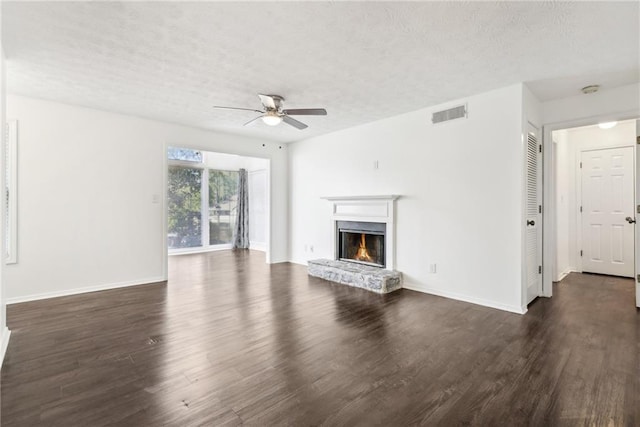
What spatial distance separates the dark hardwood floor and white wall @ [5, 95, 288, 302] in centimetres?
62

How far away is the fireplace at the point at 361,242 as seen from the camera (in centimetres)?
501

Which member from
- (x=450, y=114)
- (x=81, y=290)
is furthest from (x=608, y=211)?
(x=81, y=290)

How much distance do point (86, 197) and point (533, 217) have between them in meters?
6.24

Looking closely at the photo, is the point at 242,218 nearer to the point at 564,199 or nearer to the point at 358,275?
the point at 358,275

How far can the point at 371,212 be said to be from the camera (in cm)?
506

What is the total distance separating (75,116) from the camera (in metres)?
4.26

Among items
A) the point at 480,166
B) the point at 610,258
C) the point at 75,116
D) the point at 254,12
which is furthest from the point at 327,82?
the point at 610,258

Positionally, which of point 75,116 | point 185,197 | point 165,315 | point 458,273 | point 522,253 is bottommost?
point 165,315

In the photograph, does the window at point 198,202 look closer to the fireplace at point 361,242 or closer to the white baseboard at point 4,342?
the fireplace at point 361,242

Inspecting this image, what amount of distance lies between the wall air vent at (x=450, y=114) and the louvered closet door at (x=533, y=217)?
2.67 feet

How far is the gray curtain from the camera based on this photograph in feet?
29.3

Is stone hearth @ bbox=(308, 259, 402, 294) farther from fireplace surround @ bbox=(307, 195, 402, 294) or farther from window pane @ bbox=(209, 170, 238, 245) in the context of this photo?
window pane @ bbox=(209, 170, 238, 245)

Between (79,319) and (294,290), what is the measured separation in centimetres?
252

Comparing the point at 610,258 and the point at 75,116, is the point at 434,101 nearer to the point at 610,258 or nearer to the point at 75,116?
the point at 610,258
